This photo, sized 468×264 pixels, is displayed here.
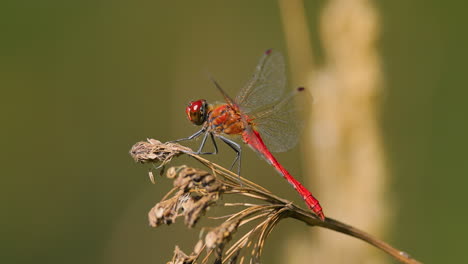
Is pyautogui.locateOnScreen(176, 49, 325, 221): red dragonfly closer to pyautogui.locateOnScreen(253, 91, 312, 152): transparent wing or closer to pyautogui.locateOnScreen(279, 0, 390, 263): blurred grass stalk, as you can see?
pyautogui.locateOnScreen(253, 91, 312, 152): transparent wing

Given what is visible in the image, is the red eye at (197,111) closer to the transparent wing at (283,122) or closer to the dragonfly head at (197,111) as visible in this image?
the dragonfly head at (197,111)

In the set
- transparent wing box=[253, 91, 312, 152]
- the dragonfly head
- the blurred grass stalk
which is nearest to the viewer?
the blurred grass stalk

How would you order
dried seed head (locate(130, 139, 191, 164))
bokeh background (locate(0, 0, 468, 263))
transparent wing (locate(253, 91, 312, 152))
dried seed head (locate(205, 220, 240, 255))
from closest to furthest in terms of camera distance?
dried seed head (locate(205, 220, 240, 255)) → dried seed head (locate(130, 139, 191, 164)) → transparent wing (locate(253, 91, 312, 152)) → bokeh background (locate(0, 0, 468, 263))

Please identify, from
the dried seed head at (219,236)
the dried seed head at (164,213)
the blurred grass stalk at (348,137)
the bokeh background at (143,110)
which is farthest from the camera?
the bokeh background at (143,110)

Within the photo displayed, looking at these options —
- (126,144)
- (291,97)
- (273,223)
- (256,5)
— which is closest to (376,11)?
(291,97)

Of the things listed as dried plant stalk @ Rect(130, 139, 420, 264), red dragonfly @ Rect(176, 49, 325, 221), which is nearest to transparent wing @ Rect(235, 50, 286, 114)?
red dragonfly @ Rect(176, 49, 325, 221)

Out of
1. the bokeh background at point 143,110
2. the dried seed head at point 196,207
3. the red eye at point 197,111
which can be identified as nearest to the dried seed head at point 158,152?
the dried seed head at point 196,207

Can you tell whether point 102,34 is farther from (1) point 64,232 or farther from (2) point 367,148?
(2) point 367,148
